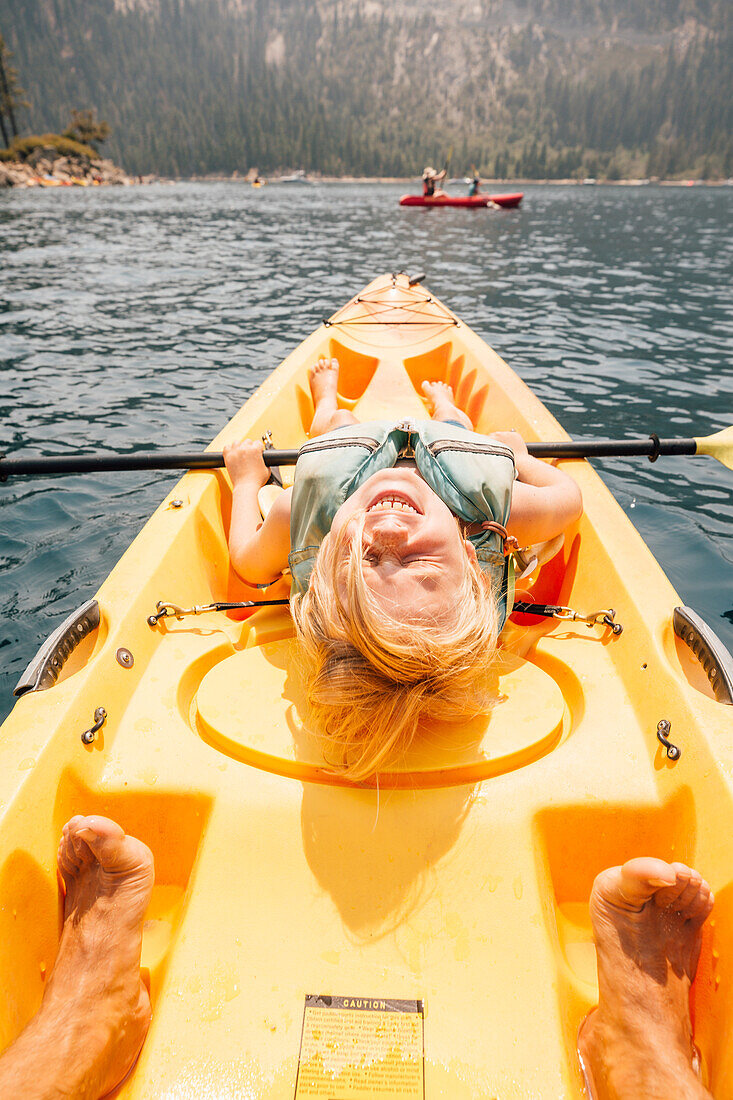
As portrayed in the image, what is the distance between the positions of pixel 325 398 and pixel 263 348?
4.22m

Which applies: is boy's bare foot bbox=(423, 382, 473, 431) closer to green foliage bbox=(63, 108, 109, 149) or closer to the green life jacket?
the green life jacket

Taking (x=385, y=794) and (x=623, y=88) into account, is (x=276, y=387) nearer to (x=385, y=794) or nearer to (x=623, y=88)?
(x=385, y=794)

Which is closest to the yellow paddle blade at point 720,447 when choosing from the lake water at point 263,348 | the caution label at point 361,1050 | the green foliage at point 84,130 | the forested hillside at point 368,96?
the lake water at point 263,348

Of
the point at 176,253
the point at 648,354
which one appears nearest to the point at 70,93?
the point at 176,253

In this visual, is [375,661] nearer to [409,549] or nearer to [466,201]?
[409,549]

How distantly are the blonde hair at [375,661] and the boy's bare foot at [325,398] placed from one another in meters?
2.16

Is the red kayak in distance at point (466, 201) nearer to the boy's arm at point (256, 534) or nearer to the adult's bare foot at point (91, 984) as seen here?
the boy's arm at point (256, 534)

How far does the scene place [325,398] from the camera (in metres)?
4.24

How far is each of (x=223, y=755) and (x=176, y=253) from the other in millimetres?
16099

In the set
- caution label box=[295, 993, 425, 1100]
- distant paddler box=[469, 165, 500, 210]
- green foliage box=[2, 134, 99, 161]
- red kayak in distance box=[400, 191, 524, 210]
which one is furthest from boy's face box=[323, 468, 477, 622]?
green foliage box=[2, 134, 99, 161]

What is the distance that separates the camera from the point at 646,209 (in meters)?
30.8

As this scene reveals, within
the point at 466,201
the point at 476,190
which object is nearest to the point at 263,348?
the point at 466,201

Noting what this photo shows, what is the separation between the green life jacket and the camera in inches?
78.1

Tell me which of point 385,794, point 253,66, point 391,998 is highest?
point 253,66
